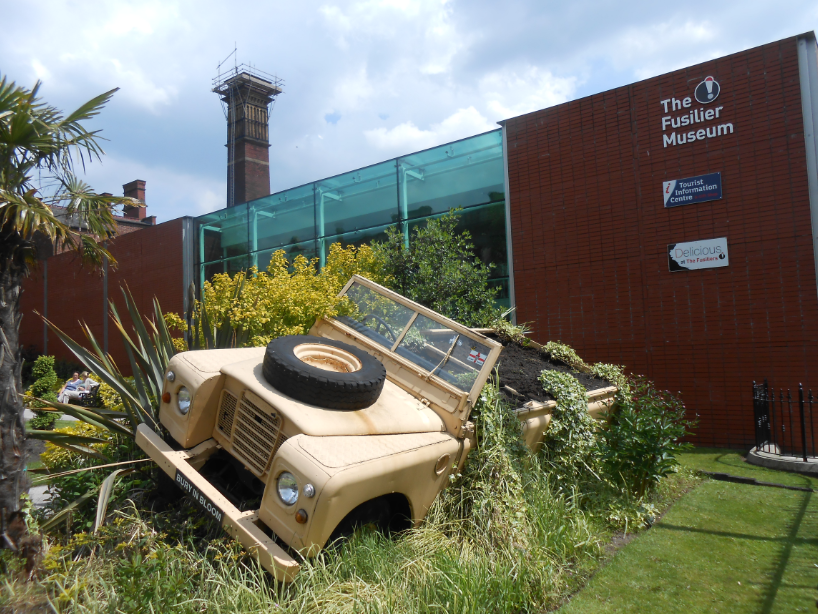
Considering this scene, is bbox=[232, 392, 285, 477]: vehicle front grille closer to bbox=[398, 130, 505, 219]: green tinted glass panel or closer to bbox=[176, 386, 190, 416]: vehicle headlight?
bbox=[176, 386, 190, 416]: vehicle headlight

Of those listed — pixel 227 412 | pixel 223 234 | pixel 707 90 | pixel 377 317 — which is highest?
pixel 707 90

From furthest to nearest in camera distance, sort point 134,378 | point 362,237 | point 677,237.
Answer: point 362,237, point 677,237, point 134,378

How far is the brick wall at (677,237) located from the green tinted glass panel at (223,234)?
9274 mm

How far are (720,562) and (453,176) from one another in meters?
10.3

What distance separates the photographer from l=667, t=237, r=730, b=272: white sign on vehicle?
388 inches

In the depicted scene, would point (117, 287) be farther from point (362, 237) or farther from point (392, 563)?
point (392, 563)

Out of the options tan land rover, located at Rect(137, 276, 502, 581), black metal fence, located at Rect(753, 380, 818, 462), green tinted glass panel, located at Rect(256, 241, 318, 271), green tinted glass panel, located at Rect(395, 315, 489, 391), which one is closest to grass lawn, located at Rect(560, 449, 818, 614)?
tan land rover, located at Rect(137, 276, 502, 581)

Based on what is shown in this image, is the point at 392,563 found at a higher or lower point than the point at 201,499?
lower

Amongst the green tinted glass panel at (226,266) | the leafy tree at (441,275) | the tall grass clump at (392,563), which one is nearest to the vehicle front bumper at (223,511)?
the tall grass clump at (392,563)

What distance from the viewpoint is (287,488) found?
3324 mm

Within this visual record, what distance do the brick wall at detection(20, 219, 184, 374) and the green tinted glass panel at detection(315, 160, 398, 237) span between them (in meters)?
6.75

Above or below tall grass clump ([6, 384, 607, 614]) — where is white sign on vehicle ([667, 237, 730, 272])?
above

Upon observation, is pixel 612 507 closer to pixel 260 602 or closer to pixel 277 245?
pixel 260 602

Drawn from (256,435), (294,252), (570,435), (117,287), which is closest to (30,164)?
(256,435)
